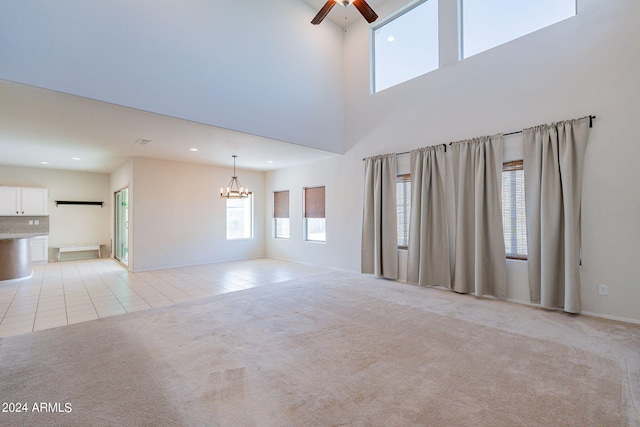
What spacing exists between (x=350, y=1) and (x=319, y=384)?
14.6 feet

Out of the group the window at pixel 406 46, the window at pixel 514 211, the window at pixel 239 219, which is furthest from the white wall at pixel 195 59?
the window at pixel 239 219

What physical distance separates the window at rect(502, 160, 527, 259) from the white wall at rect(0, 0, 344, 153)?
11.3 ft

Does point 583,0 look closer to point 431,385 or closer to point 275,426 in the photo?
point 431,385

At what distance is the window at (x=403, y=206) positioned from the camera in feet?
18.1

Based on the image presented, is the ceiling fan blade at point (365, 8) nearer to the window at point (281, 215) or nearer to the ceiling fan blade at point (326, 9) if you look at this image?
the ceiling fan blade at point (326, 9)

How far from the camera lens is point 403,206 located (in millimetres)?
5617

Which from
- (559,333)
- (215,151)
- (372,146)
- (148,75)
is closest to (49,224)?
(215,151)

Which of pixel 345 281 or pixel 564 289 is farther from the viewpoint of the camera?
pixel 345 281

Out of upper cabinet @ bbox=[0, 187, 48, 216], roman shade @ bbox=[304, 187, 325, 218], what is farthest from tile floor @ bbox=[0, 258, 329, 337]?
upper cabinet @ bbox=[0, 187, 48, 216]

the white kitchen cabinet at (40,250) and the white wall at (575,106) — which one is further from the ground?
the white wall at (575,106)

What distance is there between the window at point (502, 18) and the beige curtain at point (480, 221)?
5.34 feet

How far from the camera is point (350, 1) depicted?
12.4 ft

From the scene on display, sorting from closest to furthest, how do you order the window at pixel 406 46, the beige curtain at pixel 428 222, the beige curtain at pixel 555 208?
the beige curtain at pixel 555 208, the beige curtain at pixel 428 222, the window at pixel 406 46

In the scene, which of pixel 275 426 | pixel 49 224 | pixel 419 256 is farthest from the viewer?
pixel 49 224
